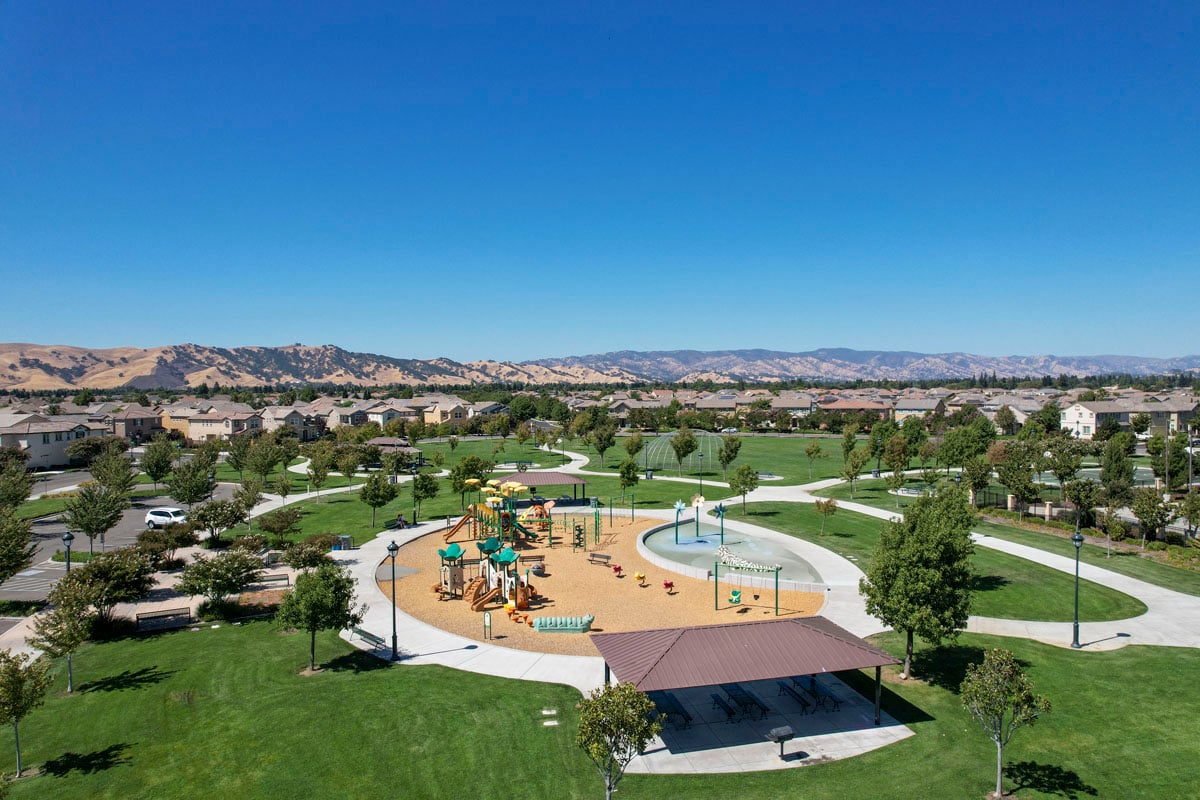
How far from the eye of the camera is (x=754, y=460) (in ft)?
263

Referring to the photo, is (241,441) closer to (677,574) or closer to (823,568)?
(677,574)

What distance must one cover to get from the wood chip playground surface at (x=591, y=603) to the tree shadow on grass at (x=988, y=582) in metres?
8.07

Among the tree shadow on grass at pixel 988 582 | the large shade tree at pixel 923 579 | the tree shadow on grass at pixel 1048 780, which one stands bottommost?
the tree shadow on grass at pixel 988 582

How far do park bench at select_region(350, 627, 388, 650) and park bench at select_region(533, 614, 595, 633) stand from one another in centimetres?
573

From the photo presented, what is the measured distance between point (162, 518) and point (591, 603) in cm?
3321

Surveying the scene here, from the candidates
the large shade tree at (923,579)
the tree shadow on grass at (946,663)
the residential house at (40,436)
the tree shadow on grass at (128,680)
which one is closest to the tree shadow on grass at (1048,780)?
the tree shadow on grass at (946,663)

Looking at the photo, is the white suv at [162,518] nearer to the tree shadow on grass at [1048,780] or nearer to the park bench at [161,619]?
the park bench at [161,619]

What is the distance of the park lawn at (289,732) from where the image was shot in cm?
1504

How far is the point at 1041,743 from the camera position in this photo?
16812mm

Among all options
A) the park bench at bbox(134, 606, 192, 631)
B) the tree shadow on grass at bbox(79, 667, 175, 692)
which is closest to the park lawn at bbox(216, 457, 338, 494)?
the park bench at bbox(134, 606, 192, 631)

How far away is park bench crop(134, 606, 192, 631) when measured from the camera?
25.6 m

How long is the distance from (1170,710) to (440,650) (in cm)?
2251

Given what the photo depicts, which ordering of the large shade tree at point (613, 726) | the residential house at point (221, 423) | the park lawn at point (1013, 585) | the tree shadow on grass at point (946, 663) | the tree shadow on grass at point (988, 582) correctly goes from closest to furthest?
the large shade tree at point (613, 726), the tree shadow on grass at point (946, 663), the park lawn at point (1013, 585), the tree shadow on grass at point (988, 582), the residential house at point (221, 423)

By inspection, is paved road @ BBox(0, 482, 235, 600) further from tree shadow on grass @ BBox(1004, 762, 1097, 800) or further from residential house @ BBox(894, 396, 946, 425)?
residential house @ BBox(894, 396, 946, 425)
